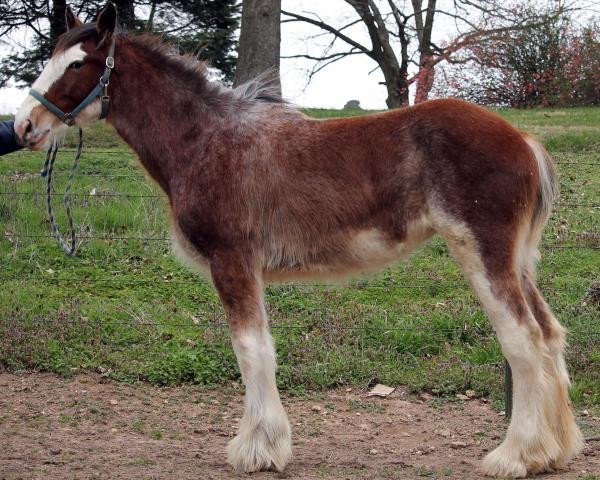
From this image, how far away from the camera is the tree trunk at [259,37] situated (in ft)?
30.8

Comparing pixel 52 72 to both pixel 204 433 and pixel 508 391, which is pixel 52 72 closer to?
pixel 204 433

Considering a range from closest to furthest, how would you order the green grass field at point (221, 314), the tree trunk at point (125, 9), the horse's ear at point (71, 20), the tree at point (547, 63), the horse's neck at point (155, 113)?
the horse's neck at point (155, 113), the horse's ear at point (71, 20), the green grass field at point (221, 314), the tree trunk at point (125, 9), the tree at point (547, 63)

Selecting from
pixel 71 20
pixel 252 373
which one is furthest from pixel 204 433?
pixel 71 20

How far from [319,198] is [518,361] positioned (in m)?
1.42

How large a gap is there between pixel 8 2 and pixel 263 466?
39.2 feet

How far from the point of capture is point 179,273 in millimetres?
8453

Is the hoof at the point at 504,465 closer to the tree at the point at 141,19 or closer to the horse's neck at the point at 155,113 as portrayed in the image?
the horse's neck at the point at 155,113

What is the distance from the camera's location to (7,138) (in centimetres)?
530

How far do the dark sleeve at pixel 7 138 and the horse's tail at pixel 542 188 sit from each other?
3.05 m

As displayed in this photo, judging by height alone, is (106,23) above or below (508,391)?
above

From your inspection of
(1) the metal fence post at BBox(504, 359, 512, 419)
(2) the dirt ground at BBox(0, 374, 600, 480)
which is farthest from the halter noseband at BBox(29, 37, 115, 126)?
(1) the metal fence post at BBox(504, 359, 512, 419)

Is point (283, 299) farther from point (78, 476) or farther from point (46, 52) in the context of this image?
point (46, 52)

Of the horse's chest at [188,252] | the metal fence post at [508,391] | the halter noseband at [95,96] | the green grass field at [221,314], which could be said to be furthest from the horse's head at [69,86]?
the metal fence post at [508,391]

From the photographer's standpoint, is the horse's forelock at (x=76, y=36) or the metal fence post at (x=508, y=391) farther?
the metal fence post at (x=508, y=391)
